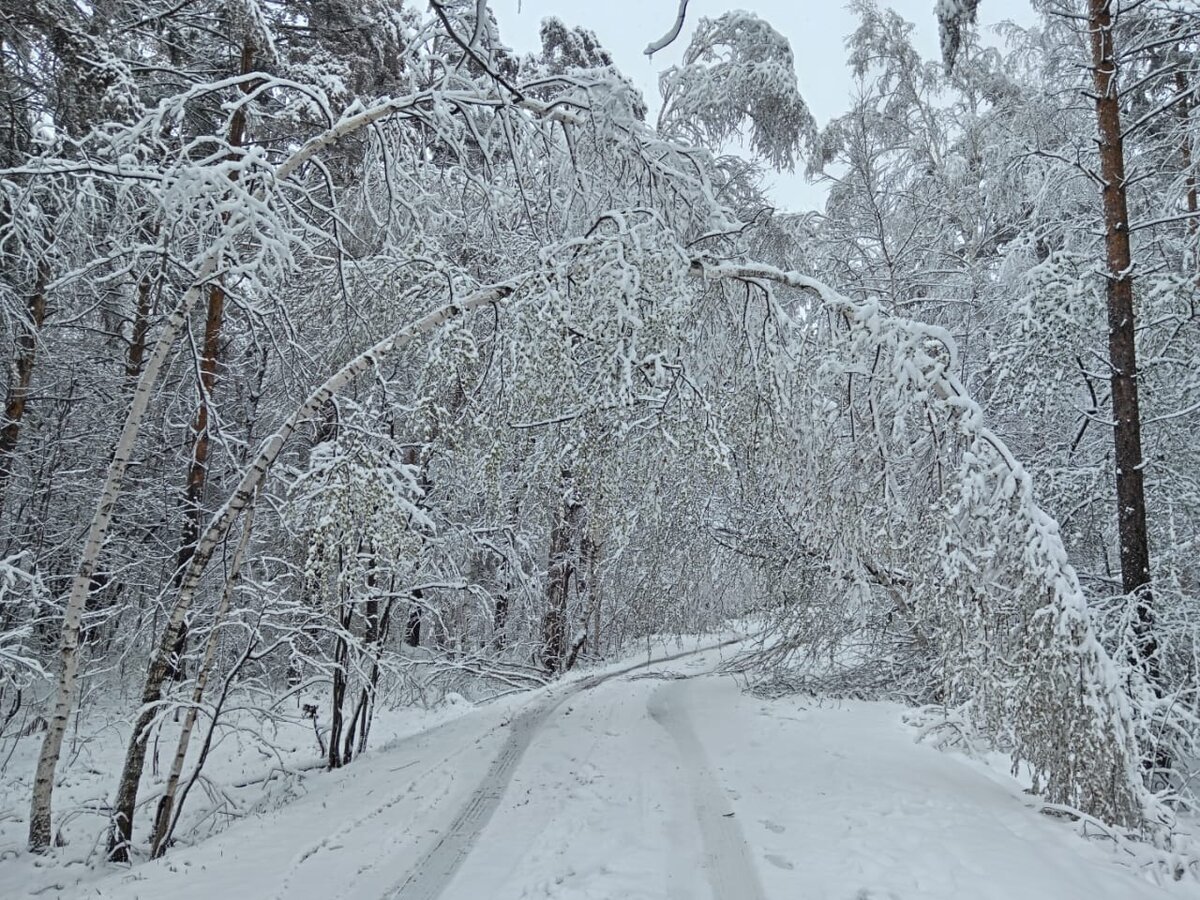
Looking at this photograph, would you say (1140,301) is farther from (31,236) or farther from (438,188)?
(31,236)

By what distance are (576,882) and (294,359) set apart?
529 cm

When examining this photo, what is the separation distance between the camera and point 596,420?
17.5ft

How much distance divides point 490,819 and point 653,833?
1.37m

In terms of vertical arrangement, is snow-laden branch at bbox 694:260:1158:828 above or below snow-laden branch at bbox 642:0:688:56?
below

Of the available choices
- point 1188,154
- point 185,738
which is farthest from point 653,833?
point 1188,154

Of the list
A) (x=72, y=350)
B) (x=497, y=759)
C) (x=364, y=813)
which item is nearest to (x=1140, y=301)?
(x=497, y=759)

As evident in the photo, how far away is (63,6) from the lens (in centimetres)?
594

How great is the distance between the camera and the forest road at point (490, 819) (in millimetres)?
4531

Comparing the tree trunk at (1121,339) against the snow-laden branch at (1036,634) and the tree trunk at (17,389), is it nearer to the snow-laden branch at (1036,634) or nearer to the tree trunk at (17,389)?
the snow-laden branch at (1036,634)

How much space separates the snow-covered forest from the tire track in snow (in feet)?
0.18

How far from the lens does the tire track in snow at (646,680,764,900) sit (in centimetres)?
444

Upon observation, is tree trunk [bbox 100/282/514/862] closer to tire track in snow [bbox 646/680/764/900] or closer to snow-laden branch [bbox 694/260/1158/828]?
snow-laden branch [bbox 694/260/1158/828]

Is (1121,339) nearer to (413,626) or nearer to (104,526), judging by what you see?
(104,526)

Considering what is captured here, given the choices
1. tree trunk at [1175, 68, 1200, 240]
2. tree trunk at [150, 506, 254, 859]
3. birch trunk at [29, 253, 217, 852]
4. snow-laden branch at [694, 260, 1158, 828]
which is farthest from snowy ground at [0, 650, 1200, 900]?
tree trunk at [1175, 68, 1200, 240]
